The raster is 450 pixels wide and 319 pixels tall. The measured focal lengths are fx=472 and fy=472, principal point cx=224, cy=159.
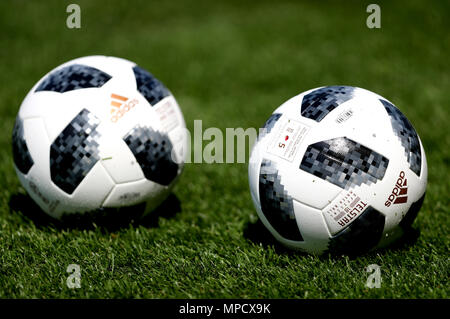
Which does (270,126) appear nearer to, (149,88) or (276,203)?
(276,203)

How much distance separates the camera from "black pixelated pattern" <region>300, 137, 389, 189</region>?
343 cm

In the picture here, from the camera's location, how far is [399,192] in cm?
352

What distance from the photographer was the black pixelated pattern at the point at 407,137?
3.59 metres

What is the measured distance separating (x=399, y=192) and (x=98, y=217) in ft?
8.35

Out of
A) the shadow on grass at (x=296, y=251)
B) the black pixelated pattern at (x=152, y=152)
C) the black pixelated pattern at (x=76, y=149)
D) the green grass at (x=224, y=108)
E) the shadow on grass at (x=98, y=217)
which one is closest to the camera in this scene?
the green grass at (x=224, y=108)

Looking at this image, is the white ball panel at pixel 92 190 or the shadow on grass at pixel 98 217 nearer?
the white ball panel at pixel 92 190

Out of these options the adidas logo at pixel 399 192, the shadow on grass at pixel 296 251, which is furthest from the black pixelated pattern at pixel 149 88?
the adidas logo at pixel 399 192

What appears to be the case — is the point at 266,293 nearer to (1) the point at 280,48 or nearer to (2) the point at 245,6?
(1) the point at 280,48

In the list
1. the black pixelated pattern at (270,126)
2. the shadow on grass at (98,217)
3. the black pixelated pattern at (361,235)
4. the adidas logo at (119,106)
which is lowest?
the shadow on grass at (98,217)

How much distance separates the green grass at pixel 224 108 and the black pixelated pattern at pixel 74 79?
1.29 metres

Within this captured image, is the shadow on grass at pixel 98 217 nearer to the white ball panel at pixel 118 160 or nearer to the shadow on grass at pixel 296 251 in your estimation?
the white ball panel at pixel 118 160

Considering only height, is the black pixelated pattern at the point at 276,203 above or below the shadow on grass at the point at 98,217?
above
